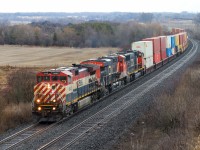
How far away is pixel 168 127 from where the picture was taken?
18.4 m

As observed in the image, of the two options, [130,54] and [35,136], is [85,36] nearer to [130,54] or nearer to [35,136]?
[130,54]

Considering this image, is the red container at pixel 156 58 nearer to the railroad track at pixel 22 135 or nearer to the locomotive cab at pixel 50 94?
the locomotive cab at pixel 50 94

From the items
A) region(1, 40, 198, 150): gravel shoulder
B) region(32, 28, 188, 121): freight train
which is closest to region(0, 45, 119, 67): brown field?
region(32, 28, 188, 121): freight train

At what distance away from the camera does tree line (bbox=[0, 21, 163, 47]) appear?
95000 mm

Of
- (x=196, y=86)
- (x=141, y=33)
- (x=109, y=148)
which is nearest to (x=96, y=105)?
(x=196, y=86)

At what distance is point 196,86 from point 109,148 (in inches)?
422

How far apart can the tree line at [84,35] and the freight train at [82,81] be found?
53627 millimetres

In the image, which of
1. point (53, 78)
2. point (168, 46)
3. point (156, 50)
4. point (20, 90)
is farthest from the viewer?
point (168, 46)

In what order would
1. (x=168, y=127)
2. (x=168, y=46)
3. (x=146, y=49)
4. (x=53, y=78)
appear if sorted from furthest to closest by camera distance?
(x=168, y=46), (x=146, y=49), (x=53, y=78), (x=168, y=127)

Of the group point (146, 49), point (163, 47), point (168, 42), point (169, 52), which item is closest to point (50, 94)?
point (146, 49)

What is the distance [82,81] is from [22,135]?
6.29 metres

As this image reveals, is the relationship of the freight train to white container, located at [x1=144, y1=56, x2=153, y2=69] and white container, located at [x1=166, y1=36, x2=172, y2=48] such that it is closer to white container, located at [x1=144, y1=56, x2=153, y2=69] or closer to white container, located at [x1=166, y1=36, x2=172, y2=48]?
white container, located at [x1=144, y1=56, x2=153, y2=69]

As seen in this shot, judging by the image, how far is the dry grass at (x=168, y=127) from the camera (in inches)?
571

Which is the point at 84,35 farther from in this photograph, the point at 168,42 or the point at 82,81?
the point at 82,81
